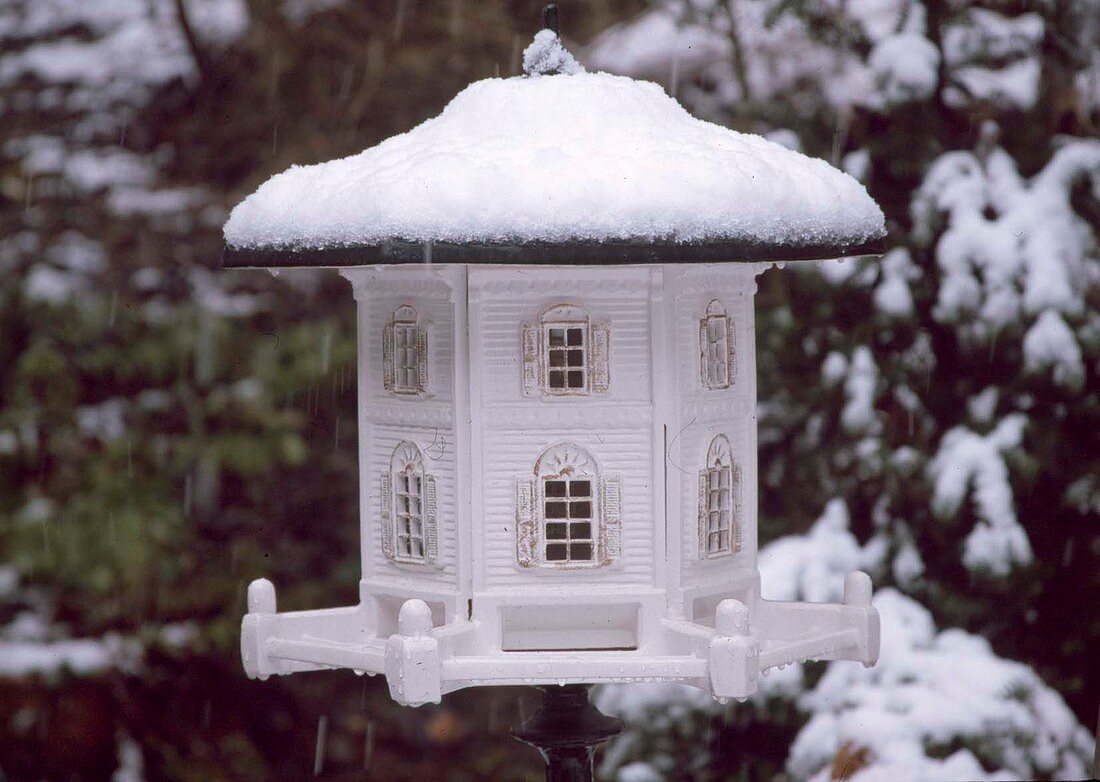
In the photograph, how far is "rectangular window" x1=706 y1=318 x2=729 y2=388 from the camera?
3.08 metres

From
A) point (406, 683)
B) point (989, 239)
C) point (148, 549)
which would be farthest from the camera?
point (148, 549)

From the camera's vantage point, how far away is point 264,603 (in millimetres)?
3088

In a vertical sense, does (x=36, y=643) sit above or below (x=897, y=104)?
below

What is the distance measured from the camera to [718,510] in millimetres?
3104

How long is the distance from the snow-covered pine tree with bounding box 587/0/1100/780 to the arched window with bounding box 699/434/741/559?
1.80 meters

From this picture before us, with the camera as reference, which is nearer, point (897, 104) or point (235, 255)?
point (235, 255)

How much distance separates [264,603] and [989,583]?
2810 mm

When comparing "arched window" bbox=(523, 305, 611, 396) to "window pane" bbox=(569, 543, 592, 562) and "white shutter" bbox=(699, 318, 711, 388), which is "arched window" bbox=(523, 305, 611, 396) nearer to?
"white shutter" bbox=(699, 318, 711, 388)

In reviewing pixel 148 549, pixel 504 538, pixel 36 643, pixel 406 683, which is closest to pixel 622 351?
pixel 504 538

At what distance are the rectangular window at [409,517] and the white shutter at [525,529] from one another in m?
0.24

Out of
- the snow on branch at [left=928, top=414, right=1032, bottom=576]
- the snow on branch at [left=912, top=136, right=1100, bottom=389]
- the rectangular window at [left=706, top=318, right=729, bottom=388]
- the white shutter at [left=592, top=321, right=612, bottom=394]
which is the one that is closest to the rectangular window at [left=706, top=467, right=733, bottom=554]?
the rectangular window at [left=706, top=318, right=729, bottom=388]

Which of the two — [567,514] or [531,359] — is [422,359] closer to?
[531,359]

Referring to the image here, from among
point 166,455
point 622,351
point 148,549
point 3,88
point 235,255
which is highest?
point 3,88

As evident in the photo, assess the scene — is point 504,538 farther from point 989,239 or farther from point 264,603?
point 989,239
